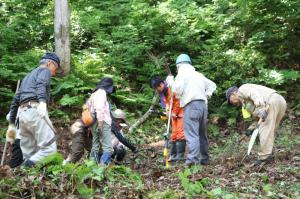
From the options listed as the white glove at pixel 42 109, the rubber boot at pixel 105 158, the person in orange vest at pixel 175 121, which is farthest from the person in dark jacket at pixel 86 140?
the white glove at pixel 42 109

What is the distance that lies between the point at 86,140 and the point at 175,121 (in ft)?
7.05

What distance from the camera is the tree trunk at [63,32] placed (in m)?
11.9

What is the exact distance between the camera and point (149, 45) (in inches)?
528

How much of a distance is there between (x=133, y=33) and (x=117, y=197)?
8.66 meters

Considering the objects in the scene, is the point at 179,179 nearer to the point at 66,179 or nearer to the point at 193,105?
the point at 66,179

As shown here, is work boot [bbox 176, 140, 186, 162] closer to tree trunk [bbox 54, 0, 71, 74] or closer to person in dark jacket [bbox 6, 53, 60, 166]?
person in dark jacket [bbox 6, 53, 60, 166]

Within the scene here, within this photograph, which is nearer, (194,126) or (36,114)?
(36,114)

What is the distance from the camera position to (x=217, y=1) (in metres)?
13.8

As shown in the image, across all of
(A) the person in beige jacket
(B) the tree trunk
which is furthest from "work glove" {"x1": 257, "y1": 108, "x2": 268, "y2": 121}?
(B) the tree trunk

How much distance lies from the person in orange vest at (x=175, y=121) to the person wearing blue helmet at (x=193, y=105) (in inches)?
29.7

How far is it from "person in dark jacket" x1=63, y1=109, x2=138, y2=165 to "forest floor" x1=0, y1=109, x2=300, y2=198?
47 centimetres

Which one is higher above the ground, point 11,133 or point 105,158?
point 11,133

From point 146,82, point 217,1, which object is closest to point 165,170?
point 146,82

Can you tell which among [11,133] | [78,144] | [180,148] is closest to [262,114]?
[180,148]
